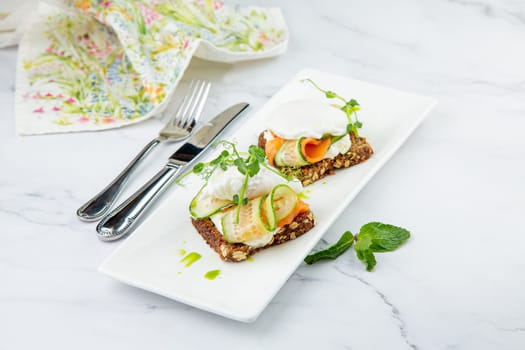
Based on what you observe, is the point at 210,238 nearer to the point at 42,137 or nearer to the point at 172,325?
the point at 172,325

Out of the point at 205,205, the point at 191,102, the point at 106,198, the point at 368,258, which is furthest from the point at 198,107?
the point at 368,258

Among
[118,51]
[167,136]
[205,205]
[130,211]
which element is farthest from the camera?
[118,51]

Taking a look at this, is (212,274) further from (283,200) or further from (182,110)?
(182,110)

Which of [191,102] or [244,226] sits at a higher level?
[244,226]

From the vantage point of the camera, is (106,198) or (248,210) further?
(106,198)

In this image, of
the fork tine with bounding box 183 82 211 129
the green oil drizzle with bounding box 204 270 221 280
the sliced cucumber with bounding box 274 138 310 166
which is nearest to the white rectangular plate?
the green oil drizzle with bounding box 204 270 221 280

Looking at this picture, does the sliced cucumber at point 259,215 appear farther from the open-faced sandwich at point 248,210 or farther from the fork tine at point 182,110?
the fork tine at point 182,110

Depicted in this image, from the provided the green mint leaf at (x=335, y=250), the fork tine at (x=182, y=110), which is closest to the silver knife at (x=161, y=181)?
the fork tine at (x=182, y=110)

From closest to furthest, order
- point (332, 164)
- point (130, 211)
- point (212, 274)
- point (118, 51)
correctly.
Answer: point (212, 274)
point (130, 211)
point (332, 164)
point (118, 51)
